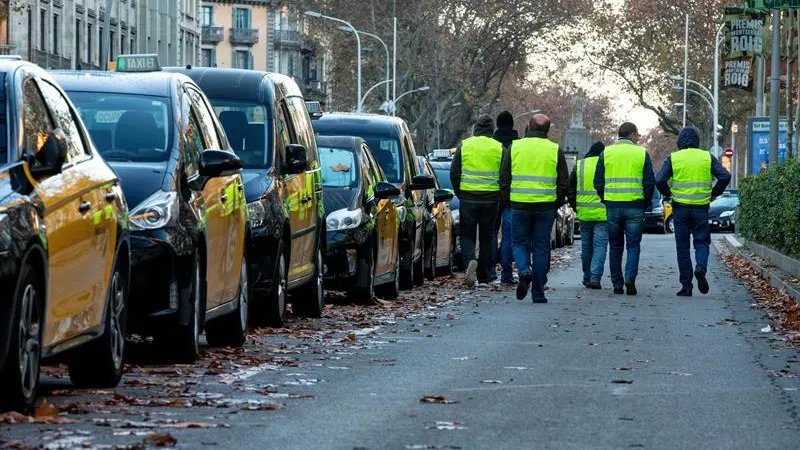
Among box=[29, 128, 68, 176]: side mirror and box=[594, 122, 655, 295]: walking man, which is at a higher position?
box=[29, 128, 68, 176]: side mirror

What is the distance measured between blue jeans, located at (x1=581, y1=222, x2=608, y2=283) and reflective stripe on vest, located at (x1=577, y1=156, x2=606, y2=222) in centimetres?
9

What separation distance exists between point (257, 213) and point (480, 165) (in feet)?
26.9

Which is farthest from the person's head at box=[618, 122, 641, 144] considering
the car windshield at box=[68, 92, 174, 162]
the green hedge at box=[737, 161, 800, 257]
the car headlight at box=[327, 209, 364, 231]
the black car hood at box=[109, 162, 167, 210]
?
the black car hood at box=[109, 162, 167, 210]

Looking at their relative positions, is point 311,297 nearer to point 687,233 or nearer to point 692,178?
point 692,178

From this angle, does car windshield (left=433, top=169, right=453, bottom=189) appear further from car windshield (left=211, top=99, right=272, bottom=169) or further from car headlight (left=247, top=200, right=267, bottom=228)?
car headlight (left=247, top=200, right=267, bottom=228)

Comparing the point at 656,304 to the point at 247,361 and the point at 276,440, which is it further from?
the point at 276,440

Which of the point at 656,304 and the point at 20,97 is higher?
the point at 20,97

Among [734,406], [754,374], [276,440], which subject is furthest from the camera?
Answer: [754,374]

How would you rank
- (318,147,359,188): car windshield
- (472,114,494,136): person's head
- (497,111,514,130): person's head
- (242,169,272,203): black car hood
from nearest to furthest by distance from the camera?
(242,169,272,203): black car hood, (318,147,359,188): car windshield, (472,114,494,136): person's head, (497,111,514,130): person's head

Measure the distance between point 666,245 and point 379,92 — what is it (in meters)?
50.4

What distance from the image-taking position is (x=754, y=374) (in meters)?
11.5

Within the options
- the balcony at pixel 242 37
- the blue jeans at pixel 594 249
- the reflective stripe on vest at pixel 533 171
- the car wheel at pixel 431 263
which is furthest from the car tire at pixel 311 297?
the balcony at pixel 242 37

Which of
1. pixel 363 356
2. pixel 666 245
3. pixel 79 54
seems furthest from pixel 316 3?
pixel 363 356

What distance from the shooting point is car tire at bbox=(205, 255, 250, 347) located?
42.5 feet
